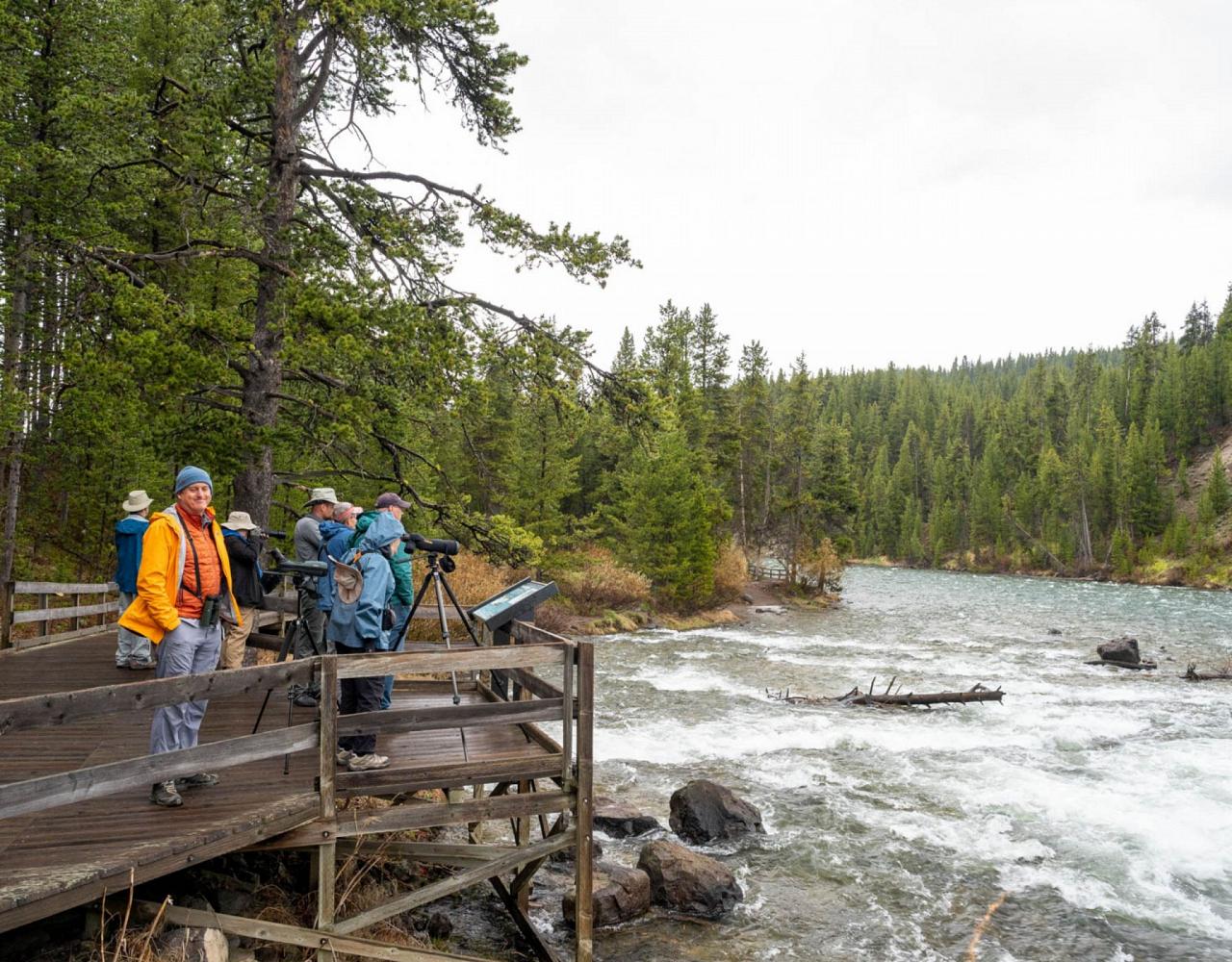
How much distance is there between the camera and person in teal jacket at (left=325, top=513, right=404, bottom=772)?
22.9 feet

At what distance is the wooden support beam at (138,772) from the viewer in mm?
4426

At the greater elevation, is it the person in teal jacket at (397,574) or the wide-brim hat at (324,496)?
the wide-brim hat at (324,496)

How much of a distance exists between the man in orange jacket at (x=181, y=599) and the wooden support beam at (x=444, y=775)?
1214mm

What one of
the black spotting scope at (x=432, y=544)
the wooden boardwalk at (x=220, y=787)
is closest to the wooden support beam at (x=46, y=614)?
the wooden boardwalk at (x=220, y=787)

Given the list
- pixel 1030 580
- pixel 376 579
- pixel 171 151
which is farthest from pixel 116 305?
pixel 1030 580

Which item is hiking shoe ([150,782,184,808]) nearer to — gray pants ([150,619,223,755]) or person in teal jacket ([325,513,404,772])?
gray pants ([150,619,223,755])

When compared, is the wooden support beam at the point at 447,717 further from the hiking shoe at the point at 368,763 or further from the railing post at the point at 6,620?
the railing post at the point at 6,620

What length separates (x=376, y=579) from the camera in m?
7.08

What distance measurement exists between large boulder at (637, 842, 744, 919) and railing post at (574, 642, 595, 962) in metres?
2.27

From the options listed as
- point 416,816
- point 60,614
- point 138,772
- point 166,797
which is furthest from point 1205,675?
point 60,614

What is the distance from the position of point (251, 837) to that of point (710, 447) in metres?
50.3

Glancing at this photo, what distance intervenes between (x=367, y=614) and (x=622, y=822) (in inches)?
235

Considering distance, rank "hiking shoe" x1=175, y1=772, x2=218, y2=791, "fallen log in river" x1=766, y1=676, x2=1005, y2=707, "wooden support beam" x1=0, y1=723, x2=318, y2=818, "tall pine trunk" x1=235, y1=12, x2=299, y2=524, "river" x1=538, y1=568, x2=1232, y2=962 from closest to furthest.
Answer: "wooden support beam" x1=0, y1=723, x2=318, y2=818, "hiking shoe" x1=175, y1=772, x2=218, y2=791, "river" x1=538, y1=568, x2=1232, y2=962, "tall pine trunk" x1=235, y1=12, x2=299, y2=524, "fallen log in river" x1=766, y1=676, x2=1005, y2=707

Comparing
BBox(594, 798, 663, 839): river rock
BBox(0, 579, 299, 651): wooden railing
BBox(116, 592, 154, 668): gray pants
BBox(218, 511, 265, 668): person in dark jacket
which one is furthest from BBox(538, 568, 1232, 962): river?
BBox(116, 592, 154, 668): gray pants
